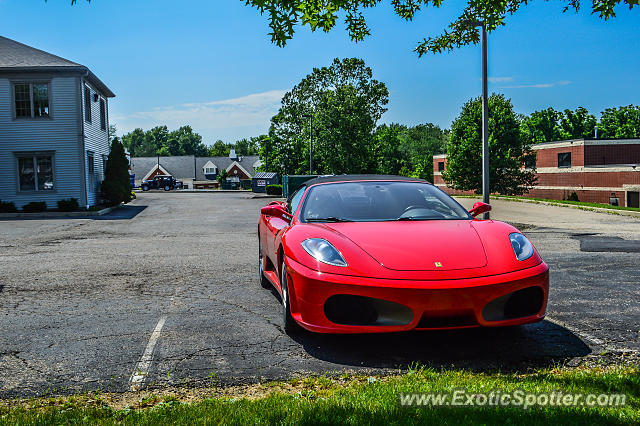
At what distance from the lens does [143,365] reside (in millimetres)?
4191

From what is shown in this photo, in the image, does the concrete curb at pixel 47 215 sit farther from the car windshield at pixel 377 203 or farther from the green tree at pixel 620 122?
the green tree at pixel 620 122

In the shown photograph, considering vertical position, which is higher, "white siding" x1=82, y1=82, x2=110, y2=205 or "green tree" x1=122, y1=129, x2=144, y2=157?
"green tree" x1=122, y1=129, x2=144, y2=157

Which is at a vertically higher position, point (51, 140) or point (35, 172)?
point (51, 140)

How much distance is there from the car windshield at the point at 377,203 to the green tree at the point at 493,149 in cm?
3713

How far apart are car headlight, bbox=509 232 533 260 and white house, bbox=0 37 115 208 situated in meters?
24.2

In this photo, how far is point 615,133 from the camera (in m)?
93.4

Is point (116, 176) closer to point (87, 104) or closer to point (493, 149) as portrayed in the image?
point (87, 104)

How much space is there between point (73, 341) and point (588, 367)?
407 cm

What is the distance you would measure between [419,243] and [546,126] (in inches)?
3867

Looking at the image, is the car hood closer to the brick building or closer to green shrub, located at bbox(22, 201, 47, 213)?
green shrub, located at bbox(22, 201, 47, 213)

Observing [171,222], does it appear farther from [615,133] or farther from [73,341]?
[615,133]

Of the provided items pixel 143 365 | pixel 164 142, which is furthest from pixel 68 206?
pixel 164 142

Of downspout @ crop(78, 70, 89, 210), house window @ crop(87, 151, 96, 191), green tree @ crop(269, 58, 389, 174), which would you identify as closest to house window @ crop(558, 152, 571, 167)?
green tree @ crop(269, 58, 389, 174)

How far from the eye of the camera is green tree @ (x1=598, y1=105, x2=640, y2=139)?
3617 inches
